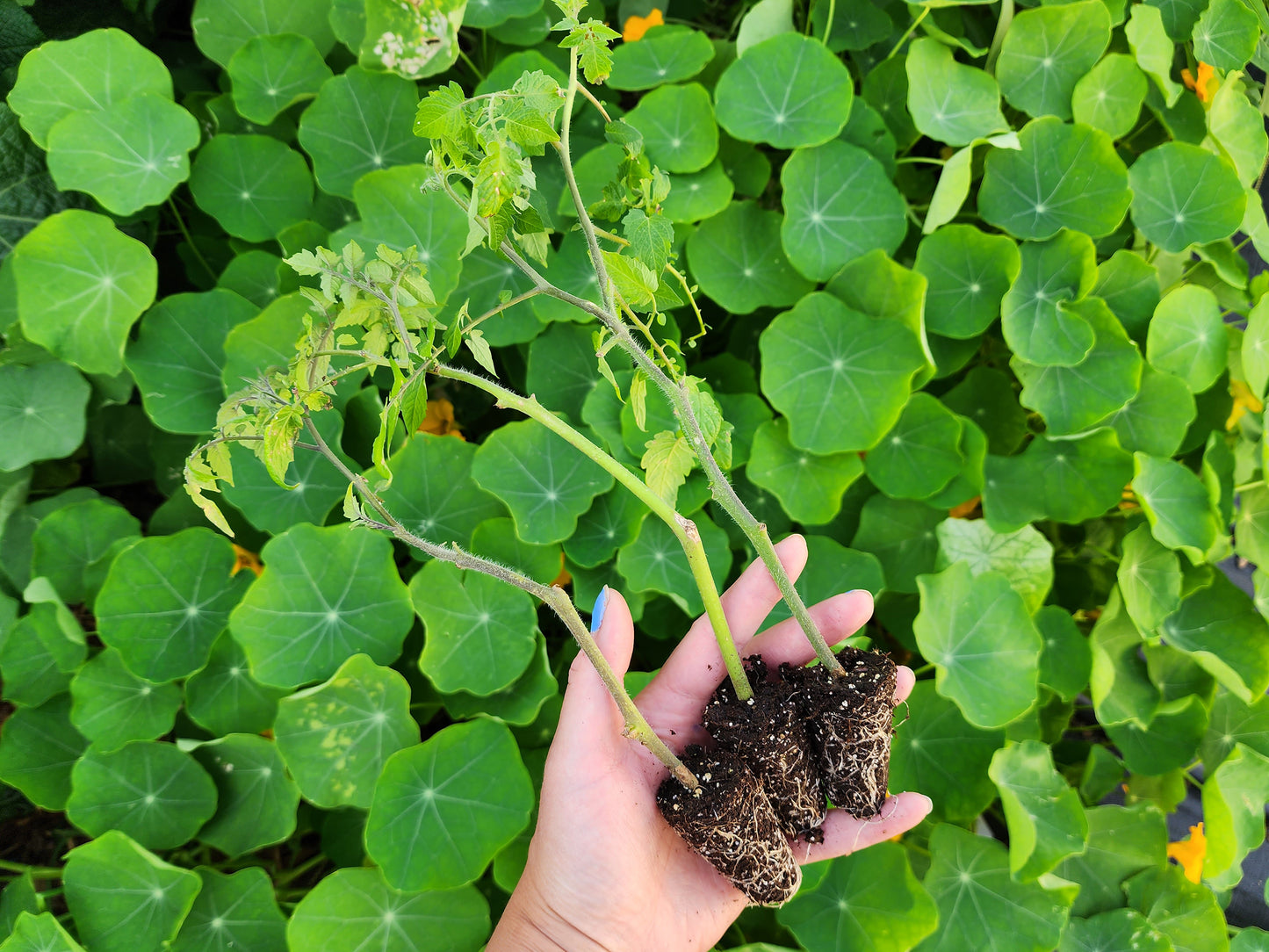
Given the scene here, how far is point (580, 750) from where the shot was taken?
3.43 feet

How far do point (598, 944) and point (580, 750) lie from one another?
266 millimetres

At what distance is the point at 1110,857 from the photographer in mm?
1471

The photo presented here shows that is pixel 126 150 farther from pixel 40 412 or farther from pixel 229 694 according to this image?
pixel 229 694

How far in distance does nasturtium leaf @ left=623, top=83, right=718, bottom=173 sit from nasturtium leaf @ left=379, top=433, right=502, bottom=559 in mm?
624

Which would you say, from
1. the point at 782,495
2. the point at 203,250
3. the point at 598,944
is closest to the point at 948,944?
the point at 598,944

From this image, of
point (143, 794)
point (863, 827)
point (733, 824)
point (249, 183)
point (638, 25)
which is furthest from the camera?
point (638, 25)

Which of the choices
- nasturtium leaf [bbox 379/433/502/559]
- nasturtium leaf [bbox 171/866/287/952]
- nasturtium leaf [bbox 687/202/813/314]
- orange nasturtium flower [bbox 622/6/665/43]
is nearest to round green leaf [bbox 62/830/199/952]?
nasturtium leaf [bbox 171/866/287/952]

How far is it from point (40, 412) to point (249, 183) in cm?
54

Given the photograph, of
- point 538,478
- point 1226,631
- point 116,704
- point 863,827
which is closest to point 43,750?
point 116,704

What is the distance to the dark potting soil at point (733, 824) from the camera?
1.03 m

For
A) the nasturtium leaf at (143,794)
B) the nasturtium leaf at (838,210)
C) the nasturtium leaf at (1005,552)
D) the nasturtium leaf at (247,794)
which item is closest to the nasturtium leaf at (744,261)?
the nasturtium leaf at (838,210)

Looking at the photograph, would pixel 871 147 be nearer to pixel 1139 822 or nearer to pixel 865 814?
pixel 865 814

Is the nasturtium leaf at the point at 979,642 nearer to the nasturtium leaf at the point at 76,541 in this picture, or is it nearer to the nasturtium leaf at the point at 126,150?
the nasturtium leaf at the point at 76,541

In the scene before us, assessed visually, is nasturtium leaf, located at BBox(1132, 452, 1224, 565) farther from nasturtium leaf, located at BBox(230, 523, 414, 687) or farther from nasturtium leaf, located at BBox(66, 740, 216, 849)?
nasturtium leaf, located at BBox(66, 740, 216, 849)
